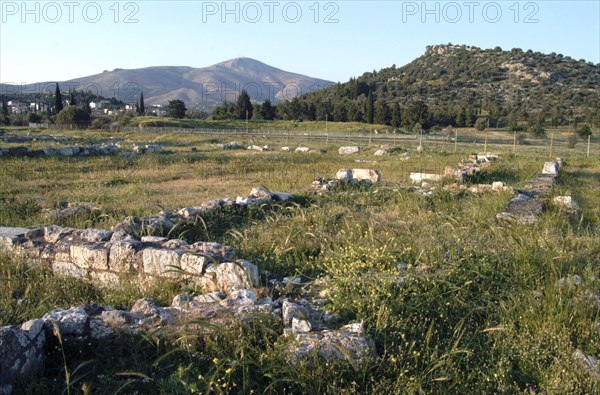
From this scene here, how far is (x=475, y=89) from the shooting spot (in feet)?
318

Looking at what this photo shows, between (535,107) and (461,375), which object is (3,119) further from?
(535,107)

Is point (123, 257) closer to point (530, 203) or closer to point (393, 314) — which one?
point (393, 314)

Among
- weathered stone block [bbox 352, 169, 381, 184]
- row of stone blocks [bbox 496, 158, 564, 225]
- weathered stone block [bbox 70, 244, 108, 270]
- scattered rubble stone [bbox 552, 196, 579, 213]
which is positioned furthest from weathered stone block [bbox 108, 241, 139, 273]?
weathered stone block [bbox 352, 169, 381, 184]

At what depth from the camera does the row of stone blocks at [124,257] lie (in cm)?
545

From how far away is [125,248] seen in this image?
6.18 m

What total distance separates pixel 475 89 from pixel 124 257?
330 feet

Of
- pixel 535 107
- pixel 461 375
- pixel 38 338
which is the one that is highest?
pixel 535 107

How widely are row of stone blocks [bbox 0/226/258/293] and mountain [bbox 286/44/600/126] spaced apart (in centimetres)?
5544


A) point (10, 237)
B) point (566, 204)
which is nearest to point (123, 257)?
point (10, 237)

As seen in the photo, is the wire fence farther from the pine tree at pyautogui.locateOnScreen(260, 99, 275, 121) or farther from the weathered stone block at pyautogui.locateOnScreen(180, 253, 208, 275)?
the weathered stone block at pyautogui.locateOnScreen(180, 253, 208, 275)

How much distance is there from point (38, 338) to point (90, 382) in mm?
638

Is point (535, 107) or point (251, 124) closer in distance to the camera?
point (251, 124)

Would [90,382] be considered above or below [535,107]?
below

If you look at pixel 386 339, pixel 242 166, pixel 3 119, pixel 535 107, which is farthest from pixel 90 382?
pixel 535 107
